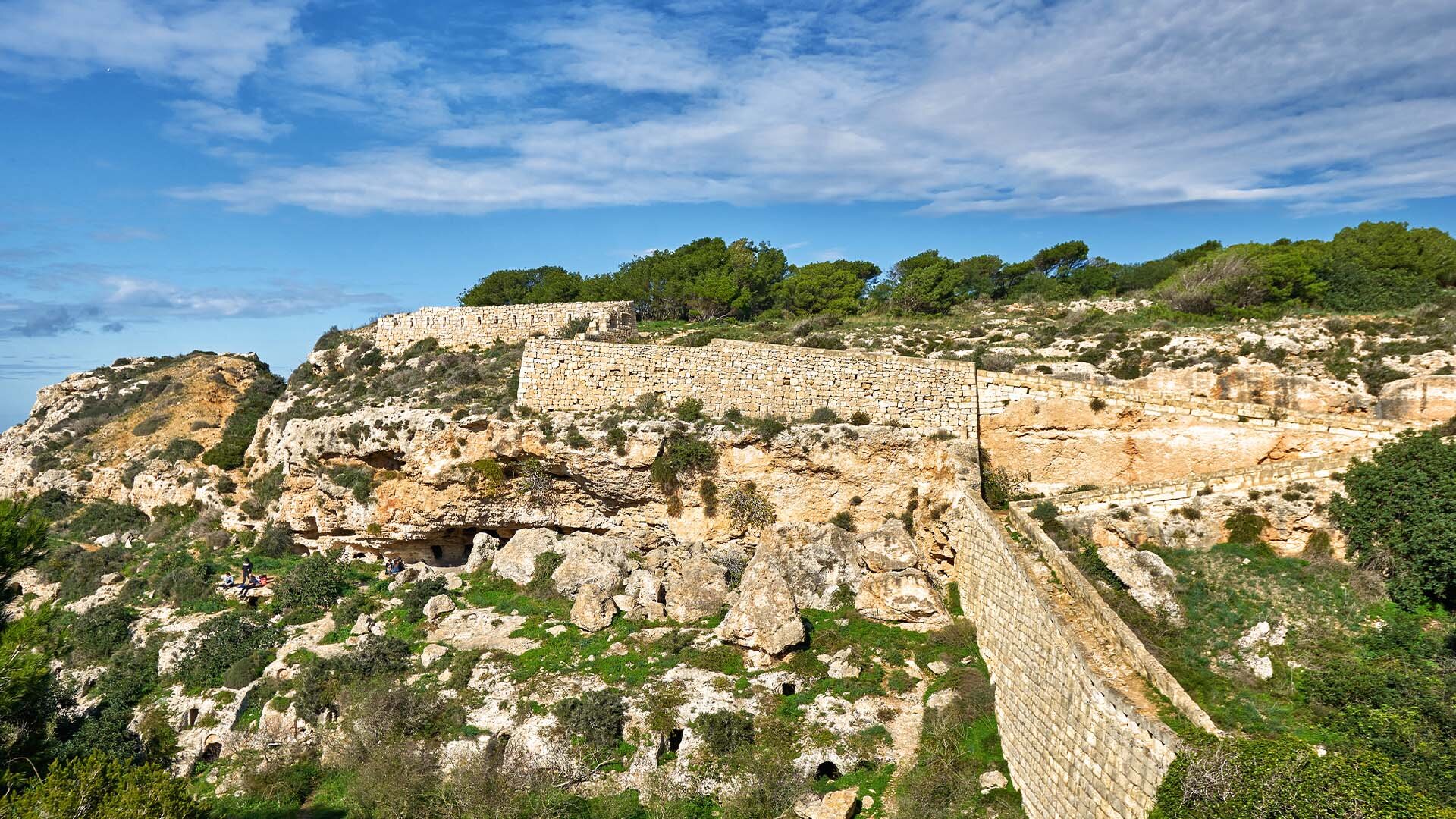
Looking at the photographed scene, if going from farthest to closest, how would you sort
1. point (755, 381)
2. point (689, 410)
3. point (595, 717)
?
point (755, 381), point (689, 410), point (595, 717)

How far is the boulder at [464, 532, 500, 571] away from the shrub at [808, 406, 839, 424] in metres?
10.5

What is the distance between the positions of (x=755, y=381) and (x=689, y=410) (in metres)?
2.14

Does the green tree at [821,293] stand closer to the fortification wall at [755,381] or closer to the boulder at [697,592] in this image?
the fortification wall at [755,381]

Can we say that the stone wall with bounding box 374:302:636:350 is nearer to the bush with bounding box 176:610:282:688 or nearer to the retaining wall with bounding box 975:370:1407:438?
the bush with bounding box 176:610:282:688

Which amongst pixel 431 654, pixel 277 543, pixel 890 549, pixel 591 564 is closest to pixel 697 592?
pixel 591 564

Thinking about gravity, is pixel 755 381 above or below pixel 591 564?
above

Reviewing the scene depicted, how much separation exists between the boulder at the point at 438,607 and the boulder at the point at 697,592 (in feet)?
20.4

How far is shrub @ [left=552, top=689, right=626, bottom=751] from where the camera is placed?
15.6 meters

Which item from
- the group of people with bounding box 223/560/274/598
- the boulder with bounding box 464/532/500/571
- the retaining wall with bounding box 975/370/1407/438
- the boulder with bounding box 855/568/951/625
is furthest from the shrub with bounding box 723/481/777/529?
the group of people with bounding box 223/560/274/598

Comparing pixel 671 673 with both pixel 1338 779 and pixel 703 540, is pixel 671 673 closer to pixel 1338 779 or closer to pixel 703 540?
pixel 703 540

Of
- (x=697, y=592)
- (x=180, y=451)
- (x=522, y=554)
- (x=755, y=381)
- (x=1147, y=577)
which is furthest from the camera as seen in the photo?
(x=180, y=451)

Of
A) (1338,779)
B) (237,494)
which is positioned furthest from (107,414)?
(1338,779)

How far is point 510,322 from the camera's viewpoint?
3148cm

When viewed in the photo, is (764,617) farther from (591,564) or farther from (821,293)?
(821,293)
